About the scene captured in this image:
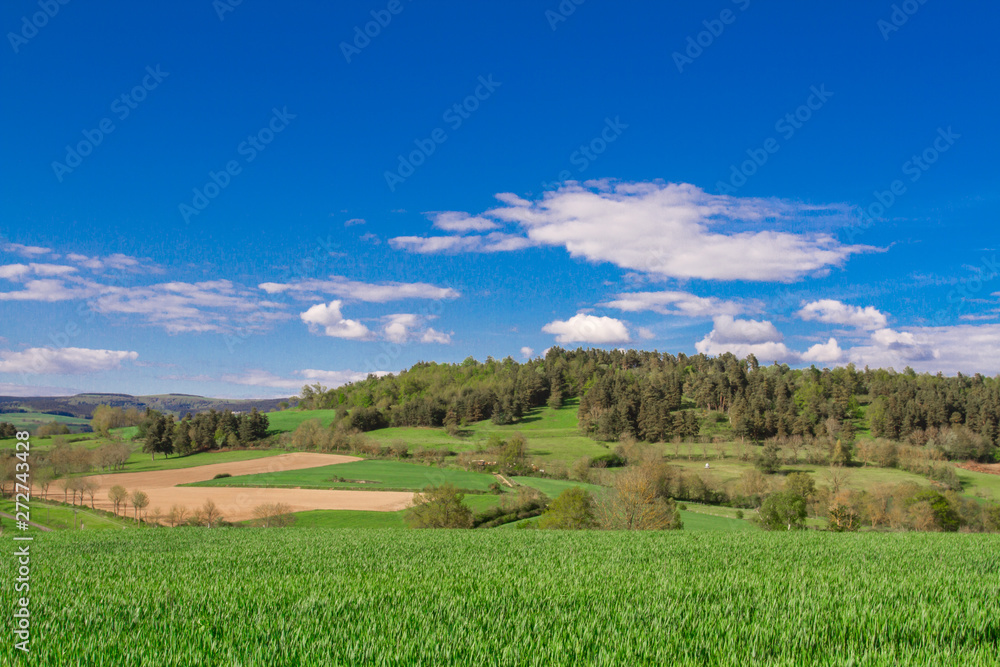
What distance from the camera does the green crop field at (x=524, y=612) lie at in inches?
184

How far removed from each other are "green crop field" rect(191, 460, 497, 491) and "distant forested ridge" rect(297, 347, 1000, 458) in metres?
38.4

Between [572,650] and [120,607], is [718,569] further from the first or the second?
[120,607]

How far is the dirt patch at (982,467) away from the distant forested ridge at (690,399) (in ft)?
14.7

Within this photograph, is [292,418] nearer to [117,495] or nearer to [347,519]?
[117,495]

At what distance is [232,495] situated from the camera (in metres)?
76.4

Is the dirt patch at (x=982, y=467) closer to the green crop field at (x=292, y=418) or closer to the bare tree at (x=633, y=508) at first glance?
the bare tree at (x=633, y=508)

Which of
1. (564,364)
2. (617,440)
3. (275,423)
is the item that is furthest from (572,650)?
(564,364)

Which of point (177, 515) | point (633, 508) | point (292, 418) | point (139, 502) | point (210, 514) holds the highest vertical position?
point (292, 418)

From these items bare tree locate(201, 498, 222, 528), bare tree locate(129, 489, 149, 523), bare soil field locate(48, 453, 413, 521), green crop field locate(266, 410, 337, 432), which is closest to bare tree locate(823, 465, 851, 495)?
bare soil field locate(48, 453, 413, 521)

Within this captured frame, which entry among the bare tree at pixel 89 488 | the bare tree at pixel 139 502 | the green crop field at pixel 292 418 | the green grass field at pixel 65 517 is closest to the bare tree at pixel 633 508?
the green grass field at pixel 65 517

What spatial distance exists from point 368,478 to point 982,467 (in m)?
106

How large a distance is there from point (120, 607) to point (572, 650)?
220 inches

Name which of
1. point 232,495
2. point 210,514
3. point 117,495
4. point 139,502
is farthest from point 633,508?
point 117,495

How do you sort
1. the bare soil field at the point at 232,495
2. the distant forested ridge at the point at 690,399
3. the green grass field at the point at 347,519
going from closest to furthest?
the green grass field at the point at 347,519 → the bare soil field at the point at 232,495 → the distant forested ridge at the point at 690,399
